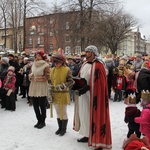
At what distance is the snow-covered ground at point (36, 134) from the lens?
4.73 m

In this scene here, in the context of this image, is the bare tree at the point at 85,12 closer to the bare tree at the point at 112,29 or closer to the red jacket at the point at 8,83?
the bare tree at the point at 112,29

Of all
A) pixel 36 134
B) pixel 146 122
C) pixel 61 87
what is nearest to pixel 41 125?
pixel 36 134

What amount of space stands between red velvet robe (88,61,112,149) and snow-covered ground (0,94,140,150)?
0.38m

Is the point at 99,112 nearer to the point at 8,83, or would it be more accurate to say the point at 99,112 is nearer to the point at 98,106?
the point at 98,106

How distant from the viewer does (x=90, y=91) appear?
4492 mm

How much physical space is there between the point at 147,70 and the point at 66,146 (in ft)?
7.87

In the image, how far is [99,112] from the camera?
4.33 meters

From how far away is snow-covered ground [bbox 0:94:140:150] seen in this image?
473cm

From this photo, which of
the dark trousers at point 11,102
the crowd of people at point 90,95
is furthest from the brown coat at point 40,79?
the dark trousers at point 11,102

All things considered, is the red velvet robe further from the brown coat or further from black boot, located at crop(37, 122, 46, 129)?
black boot, located at crop(37, 122, 46, 129)

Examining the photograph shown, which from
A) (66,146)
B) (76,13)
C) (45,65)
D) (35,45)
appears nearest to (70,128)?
(66,146)

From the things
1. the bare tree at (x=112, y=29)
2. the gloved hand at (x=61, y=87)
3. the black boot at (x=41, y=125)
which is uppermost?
the bare tree at (x=112, y=29)

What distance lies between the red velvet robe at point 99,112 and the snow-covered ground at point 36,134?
0.38 meters

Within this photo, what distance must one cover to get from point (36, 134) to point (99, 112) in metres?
1.88
